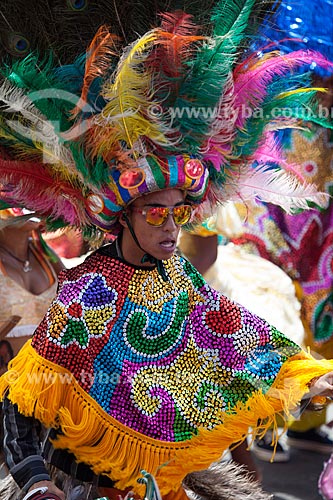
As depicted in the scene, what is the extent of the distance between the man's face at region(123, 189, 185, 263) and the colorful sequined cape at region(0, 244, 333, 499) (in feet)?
0.45

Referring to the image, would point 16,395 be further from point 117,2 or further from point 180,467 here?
point 117,2

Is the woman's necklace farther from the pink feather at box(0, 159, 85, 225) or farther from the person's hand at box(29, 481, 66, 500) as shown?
the person's hand at box(29, 481, 66, 500)

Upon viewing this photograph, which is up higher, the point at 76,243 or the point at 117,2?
the point at 117,2

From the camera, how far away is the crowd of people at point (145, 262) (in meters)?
2.96

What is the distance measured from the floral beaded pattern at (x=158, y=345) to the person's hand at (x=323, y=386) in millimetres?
166

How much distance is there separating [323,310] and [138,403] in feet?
9.09

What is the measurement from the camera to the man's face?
3.03 m

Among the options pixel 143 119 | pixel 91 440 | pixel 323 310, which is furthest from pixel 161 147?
pixel 323 310

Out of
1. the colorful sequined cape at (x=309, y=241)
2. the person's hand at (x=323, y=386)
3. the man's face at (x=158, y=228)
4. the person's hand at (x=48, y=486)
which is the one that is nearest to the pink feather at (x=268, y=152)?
the man's face at (x=158, y=228)

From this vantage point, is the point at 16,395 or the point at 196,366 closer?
the point at 16,395

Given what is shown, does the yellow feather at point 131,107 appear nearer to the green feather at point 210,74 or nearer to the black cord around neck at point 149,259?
the green feather at point 210,74

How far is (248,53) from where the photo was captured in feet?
10.4

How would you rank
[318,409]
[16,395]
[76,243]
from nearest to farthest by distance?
[16,395]
[318,409]
[76,243]

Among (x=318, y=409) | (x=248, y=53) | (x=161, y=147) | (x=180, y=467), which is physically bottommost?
(x=180, y=467)
